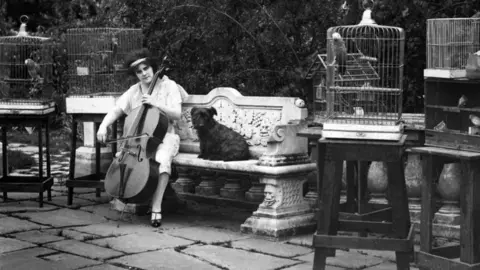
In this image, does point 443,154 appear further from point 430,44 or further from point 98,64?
point 98,64

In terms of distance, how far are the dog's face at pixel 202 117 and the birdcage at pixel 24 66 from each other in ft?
5.90

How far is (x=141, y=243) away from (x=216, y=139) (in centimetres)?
127

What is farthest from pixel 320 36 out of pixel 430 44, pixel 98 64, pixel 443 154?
pixel 443 154

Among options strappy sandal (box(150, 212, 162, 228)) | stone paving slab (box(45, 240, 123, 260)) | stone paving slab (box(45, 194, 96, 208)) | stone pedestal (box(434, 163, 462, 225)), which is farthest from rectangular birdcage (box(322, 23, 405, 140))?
stone paving slab (box(45, 194, 96, 208))

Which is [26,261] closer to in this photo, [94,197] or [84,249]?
[84,249]

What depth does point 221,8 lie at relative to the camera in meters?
9.00

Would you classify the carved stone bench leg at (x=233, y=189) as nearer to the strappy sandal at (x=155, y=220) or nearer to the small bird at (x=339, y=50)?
the strappy sandal at (x=155, y=220)

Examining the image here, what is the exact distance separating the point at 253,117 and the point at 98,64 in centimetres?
192

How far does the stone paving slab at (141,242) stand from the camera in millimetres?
6602

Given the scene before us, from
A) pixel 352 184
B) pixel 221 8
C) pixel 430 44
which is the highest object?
pixel 221 8

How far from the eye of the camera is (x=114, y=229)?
24.0 ft

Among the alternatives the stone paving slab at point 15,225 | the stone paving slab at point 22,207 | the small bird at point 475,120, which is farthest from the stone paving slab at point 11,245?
the small bird at point 475,120

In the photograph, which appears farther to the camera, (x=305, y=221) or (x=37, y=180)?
(x=37, y=180)

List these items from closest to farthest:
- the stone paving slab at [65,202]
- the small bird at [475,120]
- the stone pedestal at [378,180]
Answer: the small bird at [475,120]
the stone pedestal at [378,180]
the stone paving slab at [65,202]
